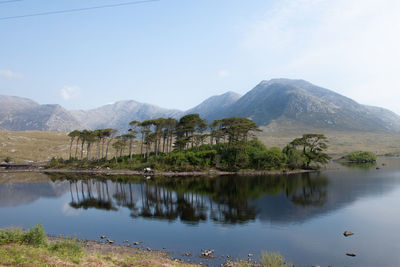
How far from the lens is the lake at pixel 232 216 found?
19.2 meters

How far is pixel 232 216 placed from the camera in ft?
90.5

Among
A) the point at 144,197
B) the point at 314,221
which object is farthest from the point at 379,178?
the point at 144,197

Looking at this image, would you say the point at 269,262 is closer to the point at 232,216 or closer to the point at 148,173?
the point at 232,216

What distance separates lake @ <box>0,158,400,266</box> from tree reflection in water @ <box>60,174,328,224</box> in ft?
0.42

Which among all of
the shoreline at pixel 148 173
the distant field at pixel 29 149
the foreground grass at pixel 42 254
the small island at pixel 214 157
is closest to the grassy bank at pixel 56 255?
the foreground grass at pixel 42 254

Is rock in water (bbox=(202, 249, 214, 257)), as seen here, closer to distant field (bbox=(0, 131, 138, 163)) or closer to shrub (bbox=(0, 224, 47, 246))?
shrub (bbox=(0, 224, 47, 246))

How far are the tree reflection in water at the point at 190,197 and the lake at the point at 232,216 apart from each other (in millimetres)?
128

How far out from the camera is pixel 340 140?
509 feet

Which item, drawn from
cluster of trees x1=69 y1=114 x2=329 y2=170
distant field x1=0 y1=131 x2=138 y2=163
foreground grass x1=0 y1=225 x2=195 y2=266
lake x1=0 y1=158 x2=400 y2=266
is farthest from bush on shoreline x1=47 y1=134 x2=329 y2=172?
foreground grass x1=0 y1=225 x2=195 y2=266

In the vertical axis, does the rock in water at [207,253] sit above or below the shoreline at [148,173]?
above

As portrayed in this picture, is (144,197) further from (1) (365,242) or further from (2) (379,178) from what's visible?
(2) (379,178)

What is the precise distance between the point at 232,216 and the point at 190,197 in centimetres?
1037

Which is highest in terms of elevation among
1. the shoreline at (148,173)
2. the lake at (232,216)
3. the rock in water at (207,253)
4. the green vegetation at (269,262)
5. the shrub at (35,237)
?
the shrub at (35,237)

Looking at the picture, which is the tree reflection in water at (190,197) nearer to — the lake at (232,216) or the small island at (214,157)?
the lake at (232,216)
